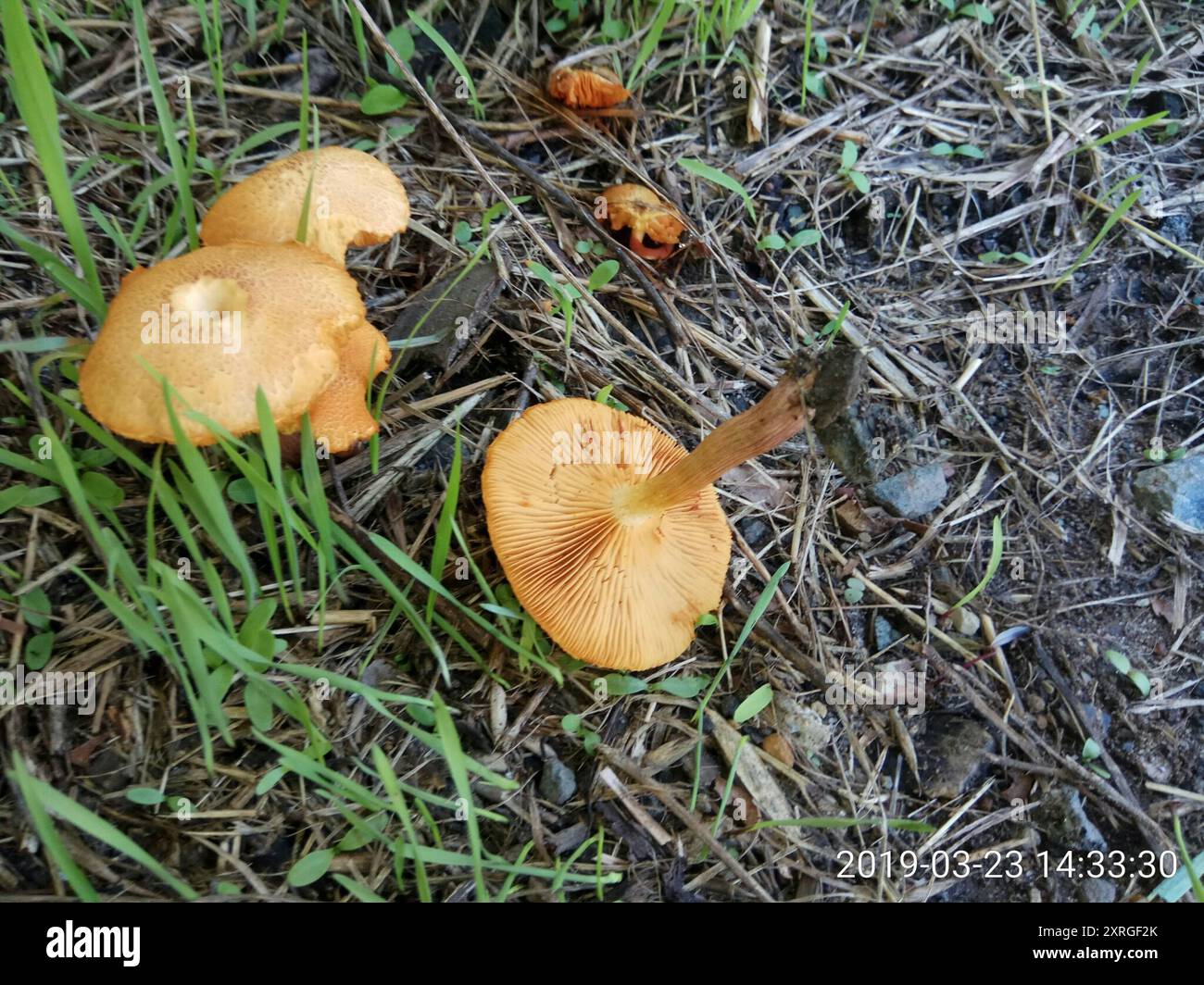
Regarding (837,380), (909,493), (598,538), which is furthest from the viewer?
(909,493)

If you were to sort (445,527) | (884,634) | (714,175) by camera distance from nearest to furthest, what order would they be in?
(445,527)
(884,634)
(714,175)

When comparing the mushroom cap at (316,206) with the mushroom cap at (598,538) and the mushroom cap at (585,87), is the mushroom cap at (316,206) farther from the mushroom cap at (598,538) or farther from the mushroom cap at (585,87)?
the mushroom cap at (585,87)

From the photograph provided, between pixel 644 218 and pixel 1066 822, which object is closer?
pixel 1066 822

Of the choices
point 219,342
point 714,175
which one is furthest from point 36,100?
point 714,175

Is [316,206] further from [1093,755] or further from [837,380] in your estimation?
[1093,755]

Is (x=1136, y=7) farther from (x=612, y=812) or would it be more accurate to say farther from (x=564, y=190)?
(x=612, y=812)

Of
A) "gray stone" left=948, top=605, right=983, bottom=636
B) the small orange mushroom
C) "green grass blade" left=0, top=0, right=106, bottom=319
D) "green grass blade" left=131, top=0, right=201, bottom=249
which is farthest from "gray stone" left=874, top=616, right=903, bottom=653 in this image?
"green grass blade" left=0, top=0, right=106, bottom=319
